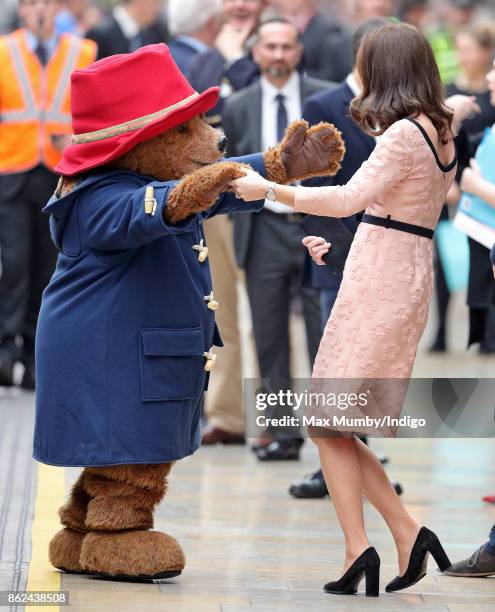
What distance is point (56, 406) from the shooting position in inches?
222

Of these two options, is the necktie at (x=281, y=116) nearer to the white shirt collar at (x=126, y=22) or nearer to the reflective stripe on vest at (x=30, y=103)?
the reflective stripe on vest at (x=30, y=103)

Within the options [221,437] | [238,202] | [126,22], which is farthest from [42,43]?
[238,202]

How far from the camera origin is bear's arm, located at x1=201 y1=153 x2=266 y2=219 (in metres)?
5.80

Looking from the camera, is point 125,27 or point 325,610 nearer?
point 325,610

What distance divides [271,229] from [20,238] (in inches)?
109

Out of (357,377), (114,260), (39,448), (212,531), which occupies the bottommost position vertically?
(212,531)

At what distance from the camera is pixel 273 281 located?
28.7 ft

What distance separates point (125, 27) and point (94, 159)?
7.92 meters

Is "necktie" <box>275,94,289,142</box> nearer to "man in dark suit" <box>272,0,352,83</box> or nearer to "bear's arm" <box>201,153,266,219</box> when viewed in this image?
"man in dark suit" <box>272,0,352,83</box>

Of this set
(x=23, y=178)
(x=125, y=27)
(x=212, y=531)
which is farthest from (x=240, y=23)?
(x=212, y=531)

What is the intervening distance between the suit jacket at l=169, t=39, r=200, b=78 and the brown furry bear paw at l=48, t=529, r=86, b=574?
14.6 ft

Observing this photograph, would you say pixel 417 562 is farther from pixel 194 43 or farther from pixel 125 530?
pixel 194 43

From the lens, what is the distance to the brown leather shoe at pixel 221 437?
916cm

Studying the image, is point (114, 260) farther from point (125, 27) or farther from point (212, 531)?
point (125, 27)
